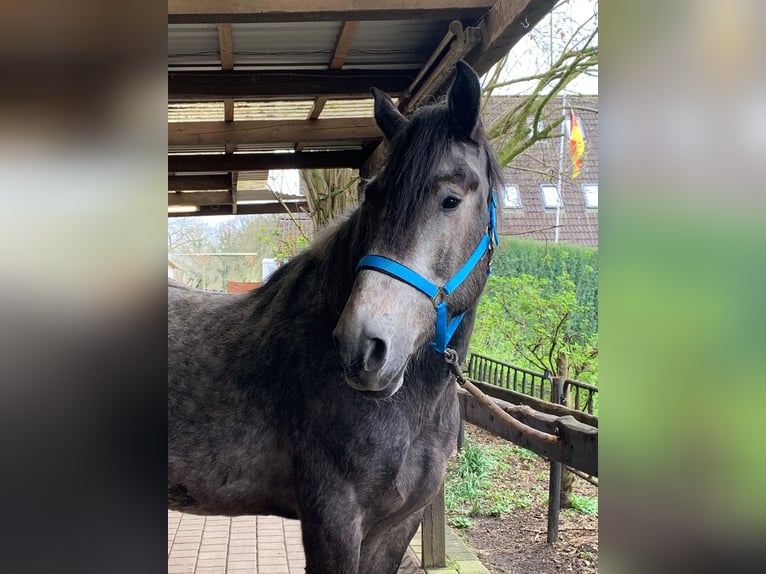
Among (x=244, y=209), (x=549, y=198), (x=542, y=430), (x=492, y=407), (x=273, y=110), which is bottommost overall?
(x=542, y=430)

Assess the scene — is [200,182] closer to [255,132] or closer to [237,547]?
[255,132]

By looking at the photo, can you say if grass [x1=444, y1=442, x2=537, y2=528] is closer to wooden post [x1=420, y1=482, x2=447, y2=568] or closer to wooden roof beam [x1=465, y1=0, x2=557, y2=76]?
wooden post [x1=420, y1=482, x2=447, y2=568]

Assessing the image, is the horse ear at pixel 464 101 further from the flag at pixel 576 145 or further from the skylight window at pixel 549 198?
the skylight window at pixel 549 198

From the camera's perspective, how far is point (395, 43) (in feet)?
8.80

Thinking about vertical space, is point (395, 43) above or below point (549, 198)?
above

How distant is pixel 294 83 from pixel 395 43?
60 cm

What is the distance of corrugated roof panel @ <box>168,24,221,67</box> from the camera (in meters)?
2.51

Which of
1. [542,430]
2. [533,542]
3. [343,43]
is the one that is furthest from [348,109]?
[533,542]
